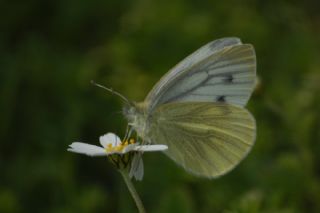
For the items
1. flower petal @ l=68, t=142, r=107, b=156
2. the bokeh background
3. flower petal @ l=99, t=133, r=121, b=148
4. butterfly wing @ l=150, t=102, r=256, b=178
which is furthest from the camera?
the bokeh background

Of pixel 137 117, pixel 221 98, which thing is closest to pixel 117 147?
pixel 137 117

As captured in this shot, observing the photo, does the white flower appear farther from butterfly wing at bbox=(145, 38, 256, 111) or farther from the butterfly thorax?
butterfly wing at bbox=(145, 38, 256, 111)

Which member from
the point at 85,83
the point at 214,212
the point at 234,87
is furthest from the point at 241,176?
the point at 85,83

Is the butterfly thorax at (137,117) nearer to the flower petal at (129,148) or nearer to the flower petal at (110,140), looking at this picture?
the flower petal at (110,140)

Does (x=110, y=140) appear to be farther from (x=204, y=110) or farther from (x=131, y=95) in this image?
(x=131, y=95)

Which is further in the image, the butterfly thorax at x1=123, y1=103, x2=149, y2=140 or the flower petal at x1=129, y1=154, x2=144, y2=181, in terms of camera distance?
the butterfly thorax at x1=123, y1=103, x2=149, y2=140

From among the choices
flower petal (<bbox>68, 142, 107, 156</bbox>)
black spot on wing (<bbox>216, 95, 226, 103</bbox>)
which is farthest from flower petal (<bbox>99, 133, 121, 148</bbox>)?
black spot on wing (<bbox>216, 95, 226, 103</bbox>)
